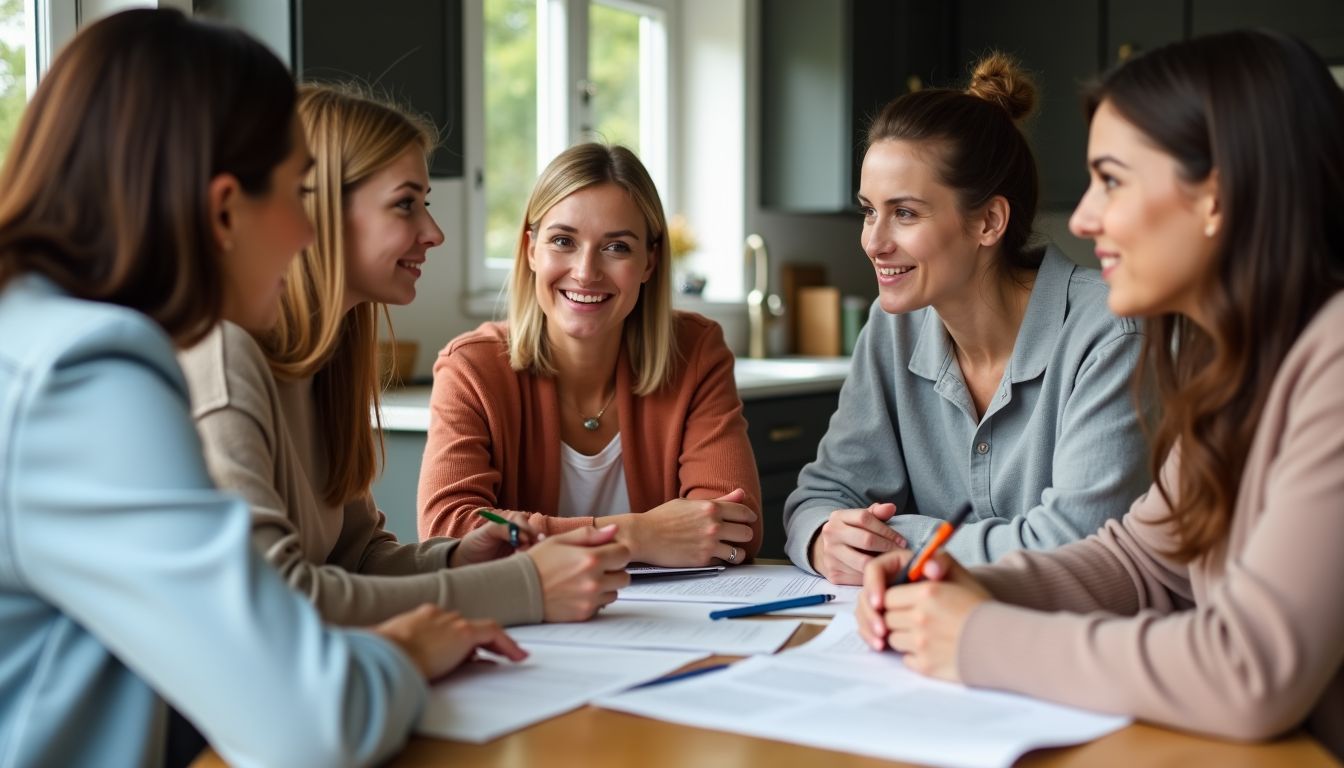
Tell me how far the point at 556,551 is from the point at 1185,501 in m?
0.65

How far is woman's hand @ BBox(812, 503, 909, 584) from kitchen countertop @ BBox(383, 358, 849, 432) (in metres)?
0.67

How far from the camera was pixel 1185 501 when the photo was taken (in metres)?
1.24

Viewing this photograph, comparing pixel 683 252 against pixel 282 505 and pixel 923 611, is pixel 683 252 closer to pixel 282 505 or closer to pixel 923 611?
pixel 282 505

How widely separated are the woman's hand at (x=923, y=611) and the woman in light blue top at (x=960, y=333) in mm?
506

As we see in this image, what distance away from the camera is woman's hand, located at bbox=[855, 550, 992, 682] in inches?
46.5

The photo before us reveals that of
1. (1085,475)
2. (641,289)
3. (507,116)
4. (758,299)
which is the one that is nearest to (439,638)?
(1085,475)

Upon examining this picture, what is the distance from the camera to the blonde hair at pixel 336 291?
155 cm

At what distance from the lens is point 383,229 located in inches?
65.6

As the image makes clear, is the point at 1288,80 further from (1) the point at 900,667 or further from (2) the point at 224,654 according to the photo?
(2) the point at 224,654

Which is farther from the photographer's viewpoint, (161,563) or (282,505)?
(282,505)

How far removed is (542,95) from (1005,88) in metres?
2.14

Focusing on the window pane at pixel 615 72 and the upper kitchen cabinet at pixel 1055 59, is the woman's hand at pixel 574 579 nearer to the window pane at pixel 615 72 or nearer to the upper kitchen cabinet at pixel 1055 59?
the window pane at pixel 615 72

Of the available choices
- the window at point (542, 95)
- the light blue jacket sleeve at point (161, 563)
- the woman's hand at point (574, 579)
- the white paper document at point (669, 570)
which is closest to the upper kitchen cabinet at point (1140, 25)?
the window at point (542, 95)

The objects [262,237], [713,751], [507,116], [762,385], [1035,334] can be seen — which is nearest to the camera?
[713,751]
